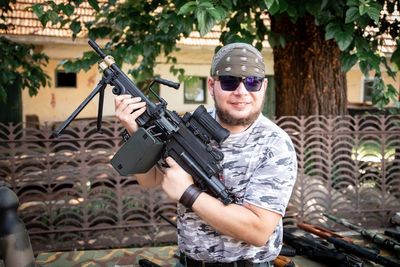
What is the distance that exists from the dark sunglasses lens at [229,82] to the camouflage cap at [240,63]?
2 centimetres

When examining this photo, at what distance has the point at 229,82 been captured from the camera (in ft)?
5.86

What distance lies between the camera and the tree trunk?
504cm

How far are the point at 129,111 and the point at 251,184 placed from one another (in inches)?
24.1

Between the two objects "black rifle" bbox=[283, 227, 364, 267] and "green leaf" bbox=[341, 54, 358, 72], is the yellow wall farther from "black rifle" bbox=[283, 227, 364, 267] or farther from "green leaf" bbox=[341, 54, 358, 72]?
"black rifle" bbox=[283, 227, 364, 267]

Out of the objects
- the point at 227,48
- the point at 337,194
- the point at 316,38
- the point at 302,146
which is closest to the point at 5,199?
the point at 227,48

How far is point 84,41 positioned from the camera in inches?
311

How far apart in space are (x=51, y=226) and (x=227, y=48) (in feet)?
10.6

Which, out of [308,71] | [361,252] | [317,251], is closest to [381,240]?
[361,252]

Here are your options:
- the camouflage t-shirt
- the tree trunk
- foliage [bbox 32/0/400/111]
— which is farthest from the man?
the tree trunk

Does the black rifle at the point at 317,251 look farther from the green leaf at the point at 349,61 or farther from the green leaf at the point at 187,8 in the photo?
the green leaf at the point at 187,8

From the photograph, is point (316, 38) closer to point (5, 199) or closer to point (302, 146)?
point (302, 146)

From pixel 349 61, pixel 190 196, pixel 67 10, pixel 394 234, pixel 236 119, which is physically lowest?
pixel 394 234

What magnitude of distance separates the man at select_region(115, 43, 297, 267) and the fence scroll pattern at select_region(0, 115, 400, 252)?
8.33ft

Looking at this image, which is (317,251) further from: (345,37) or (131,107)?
(131,107)
